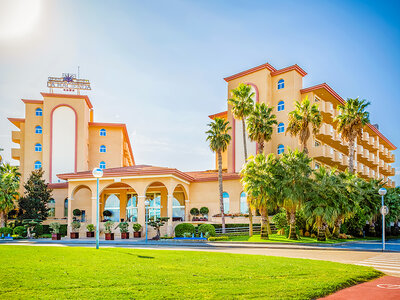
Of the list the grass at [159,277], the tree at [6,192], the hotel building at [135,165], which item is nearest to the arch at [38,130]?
the hotel building at [135,165]

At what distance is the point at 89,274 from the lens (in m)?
9.62

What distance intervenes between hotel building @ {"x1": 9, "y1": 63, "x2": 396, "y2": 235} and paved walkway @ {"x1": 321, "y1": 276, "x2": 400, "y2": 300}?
28238 mm

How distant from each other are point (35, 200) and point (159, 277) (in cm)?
3860

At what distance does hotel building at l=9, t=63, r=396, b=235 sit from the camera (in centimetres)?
4097

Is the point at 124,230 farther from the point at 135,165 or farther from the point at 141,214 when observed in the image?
the point at 135,165

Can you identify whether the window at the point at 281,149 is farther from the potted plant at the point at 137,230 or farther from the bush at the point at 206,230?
the potted plant at the point at 137,230

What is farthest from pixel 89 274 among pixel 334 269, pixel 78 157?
pixel 78 157

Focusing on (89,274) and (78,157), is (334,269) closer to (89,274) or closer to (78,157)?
(89,274)

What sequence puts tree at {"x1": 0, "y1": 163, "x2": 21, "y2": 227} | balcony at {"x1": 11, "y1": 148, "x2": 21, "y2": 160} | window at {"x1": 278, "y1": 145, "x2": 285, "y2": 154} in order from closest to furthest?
tree at {"x1": 0, "y1": 163, "x2": 21, "y2": 227} < window at {"x1": 278, "y1": 145, "x2": 285, "y2": 154} < balcony at {"x1": 11, "y1": 148, "x2": 21, "y2": 160}

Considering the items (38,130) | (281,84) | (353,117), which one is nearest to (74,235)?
(38,130)

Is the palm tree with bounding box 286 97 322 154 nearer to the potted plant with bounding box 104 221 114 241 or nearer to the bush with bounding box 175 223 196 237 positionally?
the bush with bounding box 175 223 196 237

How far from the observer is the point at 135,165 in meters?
48.5

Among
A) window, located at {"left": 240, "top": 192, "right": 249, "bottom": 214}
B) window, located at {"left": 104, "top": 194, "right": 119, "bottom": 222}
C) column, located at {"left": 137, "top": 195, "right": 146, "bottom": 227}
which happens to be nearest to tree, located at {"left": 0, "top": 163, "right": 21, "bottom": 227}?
window, located at {"left": 104, "top": 194, "right": 119, "bottom": 222}

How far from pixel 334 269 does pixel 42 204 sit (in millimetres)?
39085
